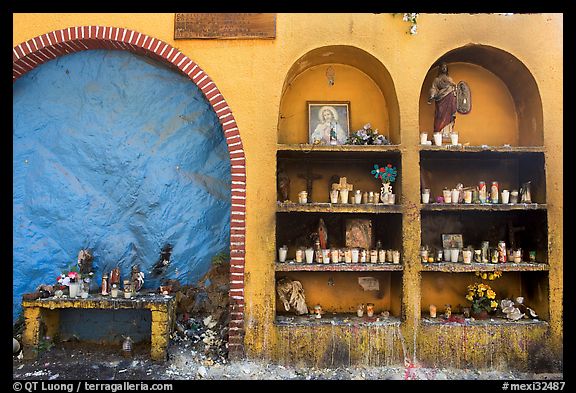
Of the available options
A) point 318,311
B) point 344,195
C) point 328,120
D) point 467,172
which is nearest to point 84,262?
point 318,311

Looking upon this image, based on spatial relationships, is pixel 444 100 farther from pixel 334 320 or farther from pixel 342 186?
pixel 334 320

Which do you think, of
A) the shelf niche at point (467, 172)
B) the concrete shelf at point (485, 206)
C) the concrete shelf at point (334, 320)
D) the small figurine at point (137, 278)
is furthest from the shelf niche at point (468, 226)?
the small figurine at point (137, 278)

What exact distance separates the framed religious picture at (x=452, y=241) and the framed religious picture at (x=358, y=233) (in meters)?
1.04

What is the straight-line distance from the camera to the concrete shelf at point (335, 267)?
5020mm

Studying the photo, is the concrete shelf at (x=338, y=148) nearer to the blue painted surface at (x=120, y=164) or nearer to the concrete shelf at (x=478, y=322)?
the blue painted surface at (x=120, y=164)

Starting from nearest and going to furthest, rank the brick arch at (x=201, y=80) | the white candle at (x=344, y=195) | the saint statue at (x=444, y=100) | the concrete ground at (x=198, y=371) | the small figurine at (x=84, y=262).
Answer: the concrete ground at (x=198, y=371), the brick arch at (x=201, y=80), the white candle at (x=344, y=195), the saint statue at (x=444, y=100), the small figurine at (x=84, y=262)

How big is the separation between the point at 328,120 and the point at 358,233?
1.65 metres

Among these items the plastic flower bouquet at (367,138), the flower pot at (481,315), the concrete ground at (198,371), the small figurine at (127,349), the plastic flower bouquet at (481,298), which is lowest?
Answer: the concrete ground at (198,371)

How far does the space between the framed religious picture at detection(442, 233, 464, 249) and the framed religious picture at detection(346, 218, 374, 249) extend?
3.42 feet

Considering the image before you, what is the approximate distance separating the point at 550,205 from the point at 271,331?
3.86m

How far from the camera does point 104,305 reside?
195 inches

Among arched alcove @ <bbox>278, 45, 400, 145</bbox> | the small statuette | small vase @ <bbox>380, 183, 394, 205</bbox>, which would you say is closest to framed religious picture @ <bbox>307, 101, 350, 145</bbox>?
arched alcove @ <bbox>278, 45, 400, 145</bbox>

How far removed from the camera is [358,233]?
561 centimetres

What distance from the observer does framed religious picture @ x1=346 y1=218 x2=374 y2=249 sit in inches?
220
